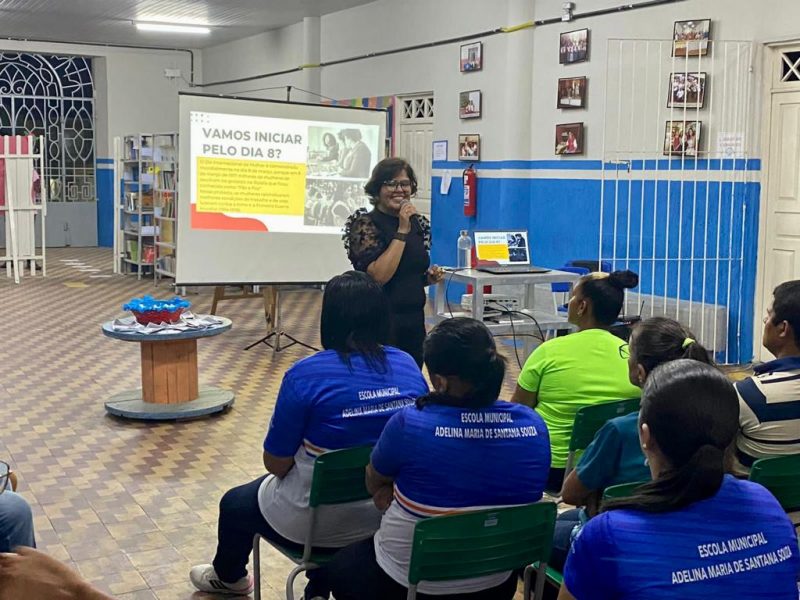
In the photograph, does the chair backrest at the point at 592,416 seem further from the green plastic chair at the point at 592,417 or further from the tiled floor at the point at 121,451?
the tiled floor at the point at 121,451

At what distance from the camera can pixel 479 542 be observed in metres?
2.08

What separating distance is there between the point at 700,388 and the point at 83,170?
52.4 feet

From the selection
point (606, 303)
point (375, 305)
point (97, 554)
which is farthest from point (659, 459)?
point (97, 554)

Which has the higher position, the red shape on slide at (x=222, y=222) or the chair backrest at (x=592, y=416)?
the red shape on slide at (x=222, y=222)

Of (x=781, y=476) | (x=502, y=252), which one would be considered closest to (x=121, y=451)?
(x=502, y=252)

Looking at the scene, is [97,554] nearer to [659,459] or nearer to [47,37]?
[659,459]

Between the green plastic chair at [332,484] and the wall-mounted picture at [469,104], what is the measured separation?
727 cm

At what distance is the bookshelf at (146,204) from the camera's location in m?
11.3

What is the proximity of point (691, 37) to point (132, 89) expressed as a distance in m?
11.3

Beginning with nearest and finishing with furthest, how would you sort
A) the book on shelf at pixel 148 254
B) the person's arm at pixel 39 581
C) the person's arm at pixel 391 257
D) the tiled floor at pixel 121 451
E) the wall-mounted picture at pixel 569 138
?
the person's arm at pixel 39 581
the tiled floor at pixel 121 451
the person's arm at pixel 391 257
the wall-mounted picture at pixel 569 138
the book on shelf at pixel 148 254

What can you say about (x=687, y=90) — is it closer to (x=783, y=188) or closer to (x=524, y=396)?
(x=783, y=188)

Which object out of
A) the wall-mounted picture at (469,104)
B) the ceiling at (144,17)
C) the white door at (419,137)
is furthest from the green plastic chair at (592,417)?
the ceiling at (144,17)

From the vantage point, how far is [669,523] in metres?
1.54

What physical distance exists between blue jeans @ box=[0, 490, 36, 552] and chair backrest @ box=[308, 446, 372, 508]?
0.79m
